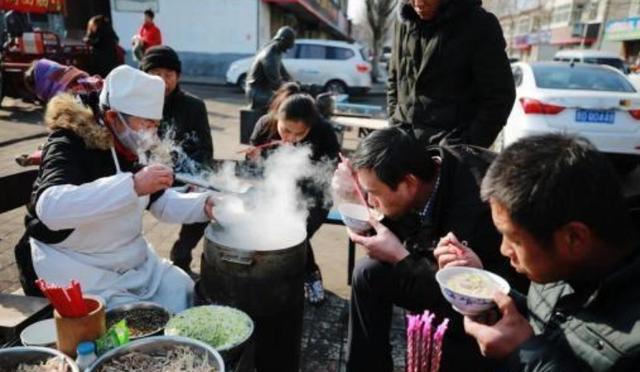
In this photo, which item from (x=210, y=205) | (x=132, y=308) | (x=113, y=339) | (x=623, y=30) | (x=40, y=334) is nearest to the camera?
(x=113, y=339)

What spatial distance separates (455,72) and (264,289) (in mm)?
1871

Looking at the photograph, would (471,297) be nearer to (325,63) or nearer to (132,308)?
(132,308)

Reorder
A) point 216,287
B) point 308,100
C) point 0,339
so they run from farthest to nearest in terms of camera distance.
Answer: point 308,100 → point 216,287 → point 0,339

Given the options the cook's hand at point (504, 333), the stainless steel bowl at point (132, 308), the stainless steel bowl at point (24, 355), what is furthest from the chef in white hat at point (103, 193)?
the cook's hand at point (504, 333)

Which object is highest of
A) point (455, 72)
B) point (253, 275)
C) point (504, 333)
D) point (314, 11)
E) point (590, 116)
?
point (314, 11)

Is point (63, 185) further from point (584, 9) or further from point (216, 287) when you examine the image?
point (584, 9)

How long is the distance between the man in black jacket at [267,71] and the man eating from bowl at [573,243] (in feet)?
17.9

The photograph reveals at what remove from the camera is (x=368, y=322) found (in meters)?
2.40

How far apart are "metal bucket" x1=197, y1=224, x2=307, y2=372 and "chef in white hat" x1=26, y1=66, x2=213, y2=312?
0.36 meters

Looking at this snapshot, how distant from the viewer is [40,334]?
183 centimetres

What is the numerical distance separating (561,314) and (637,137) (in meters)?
6.21

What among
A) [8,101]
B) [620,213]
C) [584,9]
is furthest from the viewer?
[584,9]

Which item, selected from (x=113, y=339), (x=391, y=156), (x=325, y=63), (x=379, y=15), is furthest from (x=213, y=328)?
(x=379, y=15)

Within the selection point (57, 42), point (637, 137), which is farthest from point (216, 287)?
point (57, 42)
